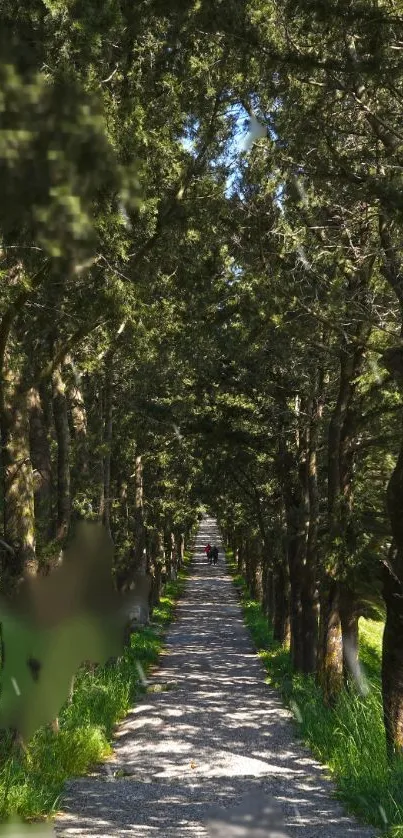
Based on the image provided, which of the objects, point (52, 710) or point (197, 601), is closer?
point (52, 710)

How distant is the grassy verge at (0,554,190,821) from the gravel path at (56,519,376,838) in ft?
0.70

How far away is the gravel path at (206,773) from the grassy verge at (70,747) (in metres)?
0.21

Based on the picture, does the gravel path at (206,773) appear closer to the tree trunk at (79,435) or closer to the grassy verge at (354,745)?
the grassy verge at (354,745)

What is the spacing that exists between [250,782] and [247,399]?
10.0 meters

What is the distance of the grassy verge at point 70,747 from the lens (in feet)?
18.9

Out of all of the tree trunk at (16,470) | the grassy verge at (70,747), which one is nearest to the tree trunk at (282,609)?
the grassy verge at (70,747)

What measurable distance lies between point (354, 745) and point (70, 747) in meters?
3.43

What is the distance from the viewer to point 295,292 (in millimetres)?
9898

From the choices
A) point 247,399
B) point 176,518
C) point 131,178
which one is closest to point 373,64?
point 131,178

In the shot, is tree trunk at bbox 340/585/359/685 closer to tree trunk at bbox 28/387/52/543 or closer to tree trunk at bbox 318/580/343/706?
tree trunk at bbox 318/580/343/706

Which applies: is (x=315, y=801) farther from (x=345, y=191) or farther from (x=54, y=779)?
(x=345, y=191)

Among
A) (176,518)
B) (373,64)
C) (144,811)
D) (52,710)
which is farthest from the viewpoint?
(176,518)

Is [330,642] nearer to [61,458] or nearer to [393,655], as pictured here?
[393,655]

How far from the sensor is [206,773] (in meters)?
9.95
